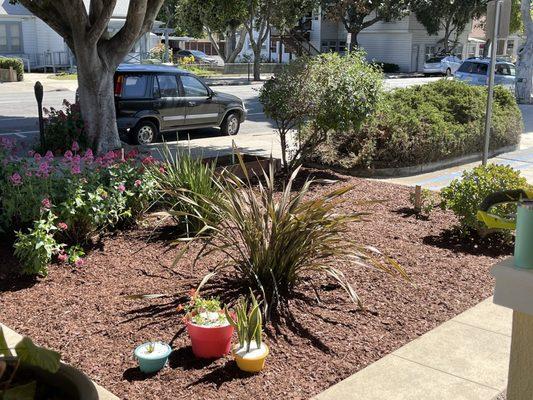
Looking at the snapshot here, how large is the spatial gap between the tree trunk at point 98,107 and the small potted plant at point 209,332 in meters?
7.86

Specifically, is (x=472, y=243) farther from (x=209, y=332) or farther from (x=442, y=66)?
(x=442, y=66)

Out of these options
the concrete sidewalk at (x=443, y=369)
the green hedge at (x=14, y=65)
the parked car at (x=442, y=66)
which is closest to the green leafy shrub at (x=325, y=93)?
the concrete sidewalk at (x=443, y=369)

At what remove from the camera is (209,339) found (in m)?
4.54

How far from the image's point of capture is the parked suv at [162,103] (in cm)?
1465

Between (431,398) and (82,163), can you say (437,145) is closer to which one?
(82,163)

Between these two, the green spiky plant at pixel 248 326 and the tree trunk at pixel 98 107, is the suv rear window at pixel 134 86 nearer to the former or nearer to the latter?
the tree trunk at pixel 98 107

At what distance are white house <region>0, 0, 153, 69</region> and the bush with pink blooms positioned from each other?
3161 centimetres

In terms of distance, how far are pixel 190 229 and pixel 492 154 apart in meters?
9.99

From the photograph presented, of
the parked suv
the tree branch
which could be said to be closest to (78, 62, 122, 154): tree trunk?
the tree branch

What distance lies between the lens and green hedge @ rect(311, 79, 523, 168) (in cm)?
1209

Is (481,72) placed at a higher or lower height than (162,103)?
higher

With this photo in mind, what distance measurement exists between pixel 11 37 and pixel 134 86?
90.6 ft

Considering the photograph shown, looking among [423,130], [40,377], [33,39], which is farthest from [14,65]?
[40,377]

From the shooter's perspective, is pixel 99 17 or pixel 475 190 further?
pixel 99 17
